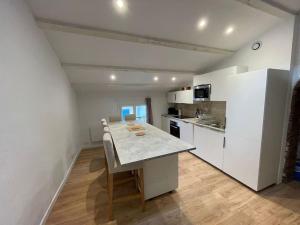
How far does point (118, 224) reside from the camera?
1.63 metres

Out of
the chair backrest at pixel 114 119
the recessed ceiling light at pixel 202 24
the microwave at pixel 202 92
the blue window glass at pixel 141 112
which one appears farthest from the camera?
the blue window glass at pixel 141 112

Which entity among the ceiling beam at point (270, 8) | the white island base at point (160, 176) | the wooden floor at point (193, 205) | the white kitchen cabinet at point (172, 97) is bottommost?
the wooden floor at point (193, 205)

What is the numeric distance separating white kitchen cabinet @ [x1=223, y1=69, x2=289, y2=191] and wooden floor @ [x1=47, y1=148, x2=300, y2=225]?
246 millimetres

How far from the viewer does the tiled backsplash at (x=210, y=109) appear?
130 inches

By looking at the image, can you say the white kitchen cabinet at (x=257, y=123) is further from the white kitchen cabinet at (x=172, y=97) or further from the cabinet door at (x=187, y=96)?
the white kitchen cabinet at (x=172, y=97)

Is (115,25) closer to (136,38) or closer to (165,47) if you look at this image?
(136,38)

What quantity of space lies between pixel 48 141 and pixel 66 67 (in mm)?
1690

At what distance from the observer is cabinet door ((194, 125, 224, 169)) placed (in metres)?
2.70

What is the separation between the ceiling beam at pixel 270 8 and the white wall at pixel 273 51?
182 millimetres

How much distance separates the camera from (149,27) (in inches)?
81.6

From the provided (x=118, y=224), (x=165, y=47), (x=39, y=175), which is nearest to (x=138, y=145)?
(x=118, y=224)

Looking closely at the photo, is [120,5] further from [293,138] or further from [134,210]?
[293,138]

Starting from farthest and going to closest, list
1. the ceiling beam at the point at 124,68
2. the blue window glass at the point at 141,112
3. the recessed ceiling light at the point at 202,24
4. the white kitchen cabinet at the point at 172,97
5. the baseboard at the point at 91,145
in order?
the blue window glass at the point at 141,112, the white kitchen cabinet at the point at 172,97, the baseboard at the point at 91,145, the ceiling beam at the point at 124,68, the recessed ceiling light at the point at 202,24

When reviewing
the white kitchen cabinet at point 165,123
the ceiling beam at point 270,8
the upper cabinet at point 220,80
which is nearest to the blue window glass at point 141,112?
the white kitchen cabinet at point 165,123
